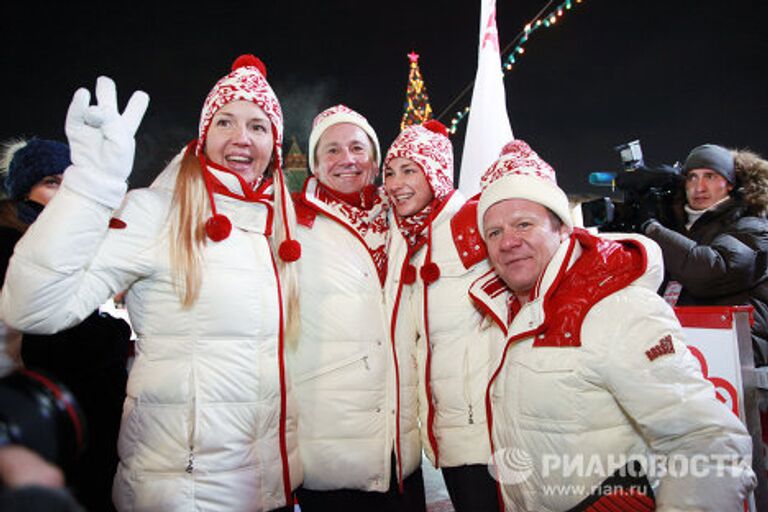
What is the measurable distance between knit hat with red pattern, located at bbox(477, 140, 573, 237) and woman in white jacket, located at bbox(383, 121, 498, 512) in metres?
0.23

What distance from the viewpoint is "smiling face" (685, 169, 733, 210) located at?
10.9 ft

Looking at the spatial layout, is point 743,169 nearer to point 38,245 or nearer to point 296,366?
point 296,366

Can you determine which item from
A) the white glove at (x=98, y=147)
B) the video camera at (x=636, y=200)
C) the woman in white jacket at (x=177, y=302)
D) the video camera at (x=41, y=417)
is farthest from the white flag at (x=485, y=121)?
the video camera at (x=41, y=417)

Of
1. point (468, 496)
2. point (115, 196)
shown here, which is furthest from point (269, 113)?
point (468, 496)

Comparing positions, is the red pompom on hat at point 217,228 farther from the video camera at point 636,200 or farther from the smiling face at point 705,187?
the smiling face at point 705,187

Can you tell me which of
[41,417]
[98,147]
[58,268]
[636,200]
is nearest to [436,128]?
[636,200]

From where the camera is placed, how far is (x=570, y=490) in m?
1.64

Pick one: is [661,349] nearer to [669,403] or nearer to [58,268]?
[669,403]

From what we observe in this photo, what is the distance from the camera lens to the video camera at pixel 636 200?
3.43 m

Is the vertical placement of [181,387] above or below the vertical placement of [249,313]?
below

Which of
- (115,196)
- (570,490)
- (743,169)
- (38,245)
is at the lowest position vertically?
(570,490)

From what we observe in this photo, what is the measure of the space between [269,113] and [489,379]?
61.0 inches

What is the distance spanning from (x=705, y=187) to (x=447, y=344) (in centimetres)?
244

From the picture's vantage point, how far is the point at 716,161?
3.29 m
